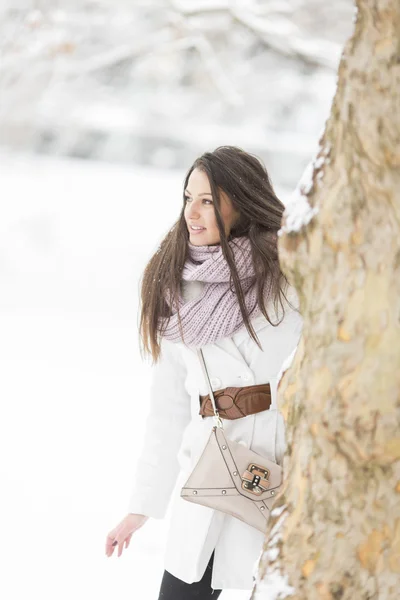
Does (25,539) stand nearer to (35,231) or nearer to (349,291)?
(349,291)

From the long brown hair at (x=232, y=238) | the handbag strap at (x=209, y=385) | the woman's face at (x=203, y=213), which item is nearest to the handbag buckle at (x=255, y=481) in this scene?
the handbag strap at (x=209, y=385)

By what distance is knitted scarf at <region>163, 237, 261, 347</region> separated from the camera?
60.8 inches

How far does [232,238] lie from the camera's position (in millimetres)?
1590

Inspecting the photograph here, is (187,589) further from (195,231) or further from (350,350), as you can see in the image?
(350,350)

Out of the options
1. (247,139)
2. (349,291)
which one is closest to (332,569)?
(349,291)

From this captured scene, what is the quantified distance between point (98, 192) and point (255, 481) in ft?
26.3

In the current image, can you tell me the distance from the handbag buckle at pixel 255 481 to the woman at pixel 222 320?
0.08 meters

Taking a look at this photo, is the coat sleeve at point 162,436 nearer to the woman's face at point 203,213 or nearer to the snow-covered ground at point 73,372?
the woman's face at point 203,213

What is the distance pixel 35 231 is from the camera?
9023 millimetres

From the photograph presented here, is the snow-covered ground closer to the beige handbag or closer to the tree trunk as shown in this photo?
the beige handbag

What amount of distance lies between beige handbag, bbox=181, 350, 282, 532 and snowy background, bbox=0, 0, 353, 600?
151cm

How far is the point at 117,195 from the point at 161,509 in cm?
761

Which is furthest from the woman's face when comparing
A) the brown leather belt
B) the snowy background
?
the snowy background

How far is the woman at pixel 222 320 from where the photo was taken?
1.54 meters
